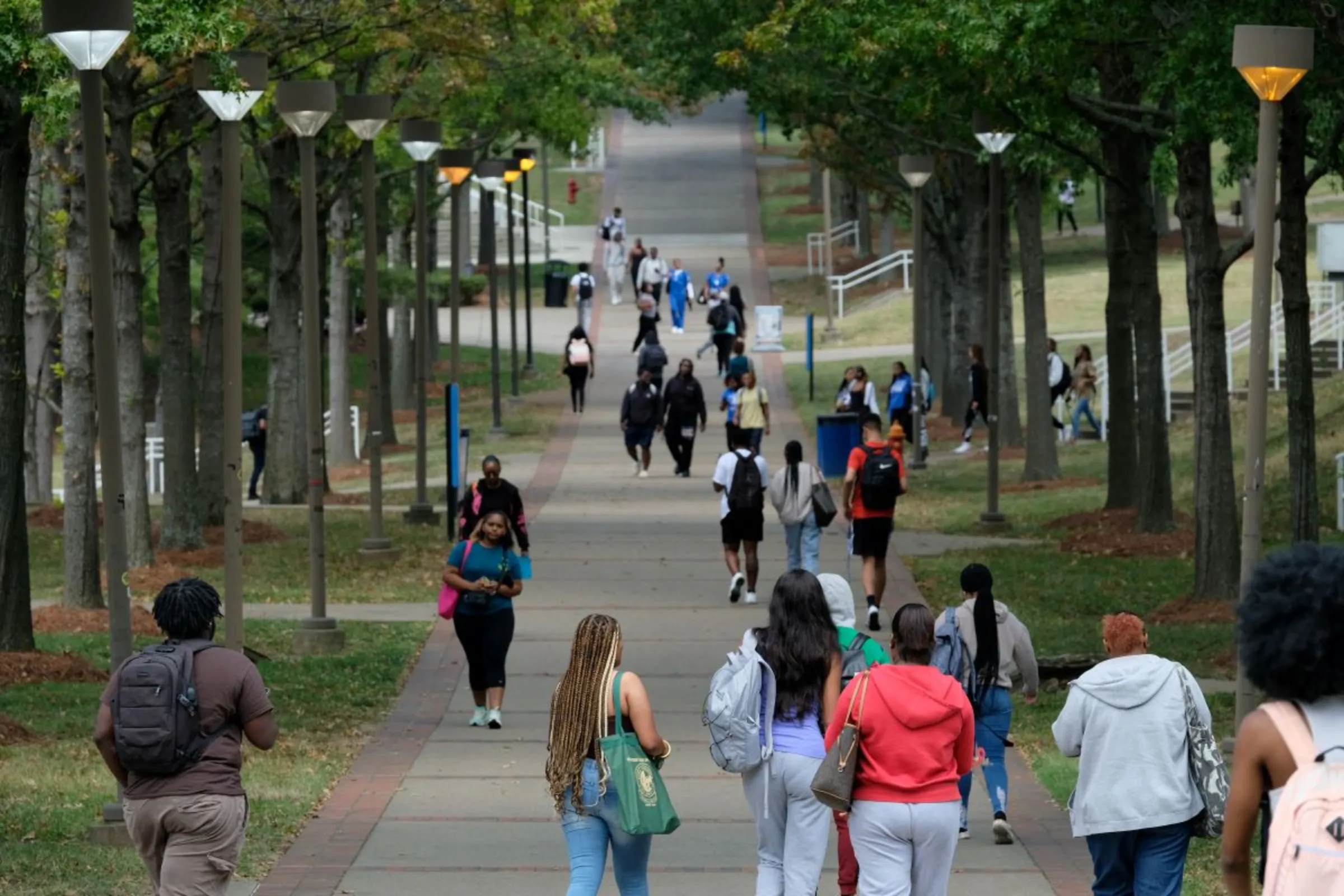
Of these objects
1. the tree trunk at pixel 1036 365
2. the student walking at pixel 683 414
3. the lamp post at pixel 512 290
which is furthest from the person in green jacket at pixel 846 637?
the lamp post at pixel 512 290

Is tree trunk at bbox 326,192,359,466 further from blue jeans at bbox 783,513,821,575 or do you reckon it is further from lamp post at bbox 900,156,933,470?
blue jeans at bbox 783,513,821,575

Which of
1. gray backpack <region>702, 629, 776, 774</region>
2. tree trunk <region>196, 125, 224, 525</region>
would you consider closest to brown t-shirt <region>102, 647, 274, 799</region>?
gray backpack <region>702, 629, 776, 774</region>

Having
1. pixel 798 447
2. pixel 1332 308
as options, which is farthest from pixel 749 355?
pixel 798 447

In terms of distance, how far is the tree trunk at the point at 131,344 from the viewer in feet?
68.5

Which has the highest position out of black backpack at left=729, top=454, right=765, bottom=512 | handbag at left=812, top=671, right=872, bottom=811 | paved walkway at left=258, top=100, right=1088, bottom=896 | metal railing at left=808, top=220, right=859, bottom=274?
metal railing at left=808, top=220, right=859, bottom=274

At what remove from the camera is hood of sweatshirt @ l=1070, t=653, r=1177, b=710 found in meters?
8.01

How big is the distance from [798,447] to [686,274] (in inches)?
1309

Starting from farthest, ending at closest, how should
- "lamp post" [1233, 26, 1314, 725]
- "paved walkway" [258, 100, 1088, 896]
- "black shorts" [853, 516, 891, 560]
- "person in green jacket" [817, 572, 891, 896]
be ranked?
"black shorts" [853, 516, 891, 560]
"lamp post" [1233, 26, 1314, 725]
"paved walkway" [258, 100, 1088, 896]
"person in green jacket" [817, 572, 891, 896]

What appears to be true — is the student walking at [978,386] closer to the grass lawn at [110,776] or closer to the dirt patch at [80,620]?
the grass lawn at [110,776]

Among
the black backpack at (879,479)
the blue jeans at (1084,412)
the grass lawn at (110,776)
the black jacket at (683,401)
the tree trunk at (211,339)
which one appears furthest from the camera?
the blue jeans at (1084,412)

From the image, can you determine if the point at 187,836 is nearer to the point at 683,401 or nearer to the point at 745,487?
the point at 745,487

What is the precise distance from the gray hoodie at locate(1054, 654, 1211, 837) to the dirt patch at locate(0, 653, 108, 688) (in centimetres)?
894

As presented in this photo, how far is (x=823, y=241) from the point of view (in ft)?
205

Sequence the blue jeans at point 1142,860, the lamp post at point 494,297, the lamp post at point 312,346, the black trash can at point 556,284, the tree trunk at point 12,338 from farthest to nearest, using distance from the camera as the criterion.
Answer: the black trash can at point 556,284 < the lamp post at point 494,297 < the lamp post at point 312,346 < the tree trunk at point 12,338 < the blue jeans at point 1142,860
